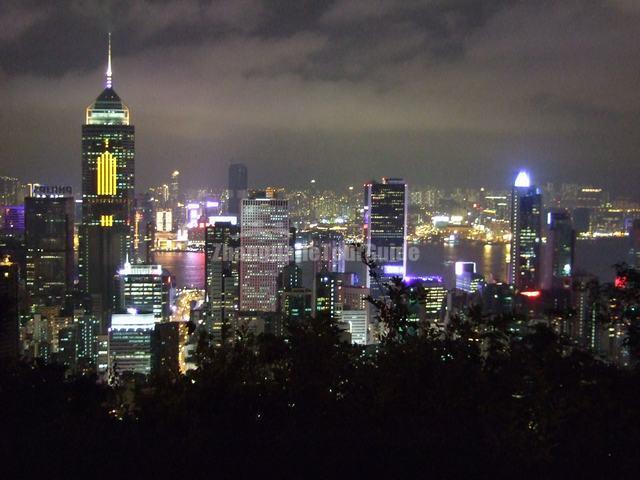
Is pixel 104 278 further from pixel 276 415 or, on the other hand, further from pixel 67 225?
pixel 276 415

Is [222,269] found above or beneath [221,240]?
beneath

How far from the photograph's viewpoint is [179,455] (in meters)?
2.04

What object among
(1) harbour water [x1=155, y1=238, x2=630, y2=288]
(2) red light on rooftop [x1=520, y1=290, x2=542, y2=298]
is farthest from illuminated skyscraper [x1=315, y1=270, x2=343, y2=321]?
(2) red light on rooftop [x1=520, y1=290, x2=542, y2=298]

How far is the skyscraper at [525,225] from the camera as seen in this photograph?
53.2 feet

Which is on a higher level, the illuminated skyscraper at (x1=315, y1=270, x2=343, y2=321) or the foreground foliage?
the foreground foliage

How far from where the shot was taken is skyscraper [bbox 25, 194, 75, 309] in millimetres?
15922

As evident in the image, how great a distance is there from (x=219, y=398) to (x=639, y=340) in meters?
1.55

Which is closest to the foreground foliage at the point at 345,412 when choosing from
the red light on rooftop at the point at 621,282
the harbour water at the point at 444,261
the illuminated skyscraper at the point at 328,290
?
the red light on rooftop at the point at 621,282

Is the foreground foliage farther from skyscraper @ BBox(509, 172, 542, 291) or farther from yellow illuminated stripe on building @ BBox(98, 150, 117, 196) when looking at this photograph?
yellow illuminated stripe on building @ BBox(98, 150, 117, 196)

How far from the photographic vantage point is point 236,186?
2039cm

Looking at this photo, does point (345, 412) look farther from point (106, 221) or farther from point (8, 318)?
point (106, 221)

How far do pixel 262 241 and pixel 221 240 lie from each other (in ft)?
4.23

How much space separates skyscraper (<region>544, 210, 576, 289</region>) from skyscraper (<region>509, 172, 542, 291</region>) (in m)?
0.37

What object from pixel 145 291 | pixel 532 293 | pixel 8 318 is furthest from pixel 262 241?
pixel 8 318
